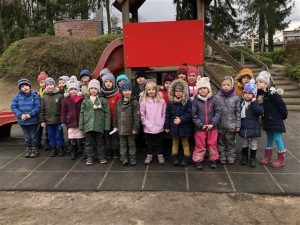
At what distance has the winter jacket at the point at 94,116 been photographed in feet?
18.4

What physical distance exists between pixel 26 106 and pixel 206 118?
3.17m

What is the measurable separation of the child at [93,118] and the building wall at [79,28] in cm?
1368

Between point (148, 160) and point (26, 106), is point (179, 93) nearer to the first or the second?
point (148, 160)

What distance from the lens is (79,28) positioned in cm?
1861

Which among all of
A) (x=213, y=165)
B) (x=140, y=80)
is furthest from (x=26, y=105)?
(x=213, y=165)

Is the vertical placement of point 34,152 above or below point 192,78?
below

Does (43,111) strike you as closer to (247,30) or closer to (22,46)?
(22,46)

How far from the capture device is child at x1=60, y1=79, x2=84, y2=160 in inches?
231

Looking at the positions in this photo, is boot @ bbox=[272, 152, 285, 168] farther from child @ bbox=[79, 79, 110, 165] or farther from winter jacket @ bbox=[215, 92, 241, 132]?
child @ bbox=[79, 79, 110, 165]

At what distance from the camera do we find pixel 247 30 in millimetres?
30422

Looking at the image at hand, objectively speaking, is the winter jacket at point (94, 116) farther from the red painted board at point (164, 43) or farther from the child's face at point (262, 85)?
the child's face at point (262, 85)

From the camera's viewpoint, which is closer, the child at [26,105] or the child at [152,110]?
the child at [152,110]

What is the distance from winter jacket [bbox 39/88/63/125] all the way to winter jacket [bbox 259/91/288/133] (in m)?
3.46

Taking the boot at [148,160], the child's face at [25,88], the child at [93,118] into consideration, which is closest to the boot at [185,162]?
the boot at [148,160]
